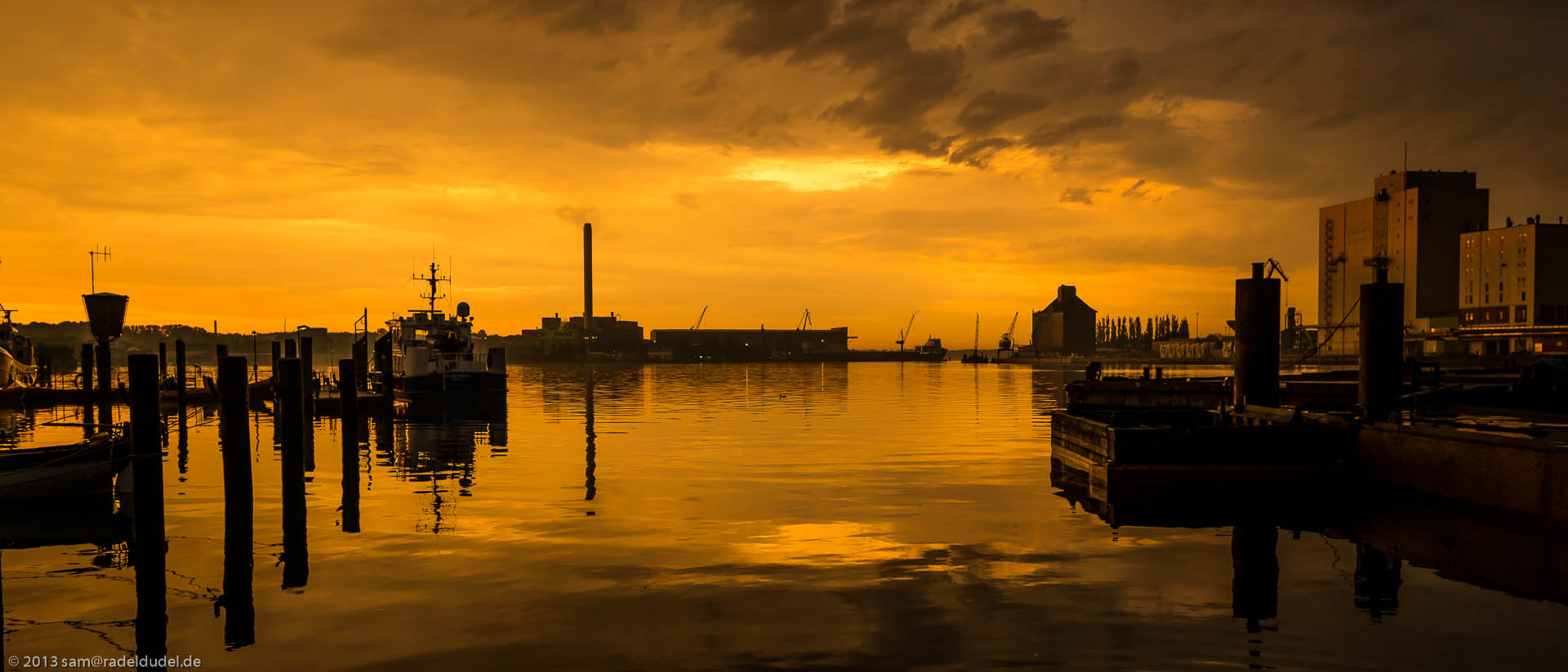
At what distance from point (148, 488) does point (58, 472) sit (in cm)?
979

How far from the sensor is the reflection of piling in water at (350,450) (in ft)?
72.4

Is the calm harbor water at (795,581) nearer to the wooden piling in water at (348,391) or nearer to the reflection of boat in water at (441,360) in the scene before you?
the wooden piling in water at (348,391)

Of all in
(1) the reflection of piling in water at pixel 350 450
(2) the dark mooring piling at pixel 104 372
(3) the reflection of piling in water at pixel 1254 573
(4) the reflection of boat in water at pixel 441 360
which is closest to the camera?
(3) the reflection of piling in water at pixel 1254 573

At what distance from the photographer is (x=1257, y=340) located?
27.2 m

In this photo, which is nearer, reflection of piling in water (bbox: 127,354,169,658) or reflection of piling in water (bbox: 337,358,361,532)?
reflection of piling in water (bbox: 127,354,169,658)

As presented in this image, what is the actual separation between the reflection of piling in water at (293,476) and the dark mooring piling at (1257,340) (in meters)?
24.2

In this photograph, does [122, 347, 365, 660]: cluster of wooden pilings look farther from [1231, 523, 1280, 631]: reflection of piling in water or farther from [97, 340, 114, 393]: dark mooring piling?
[97, 340, 114, 393]: dark mooring piling

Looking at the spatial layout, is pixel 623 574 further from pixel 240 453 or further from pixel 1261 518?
pixel 1261 518

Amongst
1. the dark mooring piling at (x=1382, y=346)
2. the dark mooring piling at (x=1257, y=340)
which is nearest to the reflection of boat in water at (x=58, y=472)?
the dark mooring piling at (x=1257, y=340)

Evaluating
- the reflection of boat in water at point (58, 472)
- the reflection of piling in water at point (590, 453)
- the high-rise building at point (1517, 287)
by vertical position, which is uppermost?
the high-rise building at point (1517, 287)

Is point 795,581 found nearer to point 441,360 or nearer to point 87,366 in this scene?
point 441,360

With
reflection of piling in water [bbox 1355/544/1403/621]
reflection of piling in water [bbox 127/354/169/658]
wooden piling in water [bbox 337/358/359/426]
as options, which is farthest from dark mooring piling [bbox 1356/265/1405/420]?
wooden piling in water [bbox 337/358/359/426]

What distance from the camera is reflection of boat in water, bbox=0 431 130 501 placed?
843 inches

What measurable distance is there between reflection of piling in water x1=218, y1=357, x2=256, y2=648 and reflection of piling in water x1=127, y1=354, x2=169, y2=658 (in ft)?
3.07
